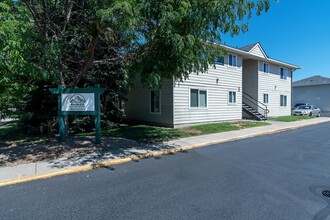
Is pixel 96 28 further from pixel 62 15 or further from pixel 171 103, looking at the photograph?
pixel 171 103

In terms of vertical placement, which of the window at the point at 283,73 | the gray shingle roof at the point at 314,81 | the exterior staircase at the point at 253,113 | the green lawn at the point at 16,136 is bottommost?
the green lawn at the point at 16,136

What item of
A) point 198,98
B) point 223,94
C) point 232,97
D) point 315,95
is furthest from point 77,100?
point 315,95

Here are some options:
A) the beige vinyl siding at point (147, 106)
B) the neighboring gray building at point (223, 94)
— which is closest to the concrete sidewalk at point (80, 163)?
the neighboring gray building at point (223, 94)

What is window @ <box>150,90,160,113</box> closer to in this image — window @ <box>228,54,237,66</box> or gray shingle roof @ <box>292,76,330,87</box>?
window @ <box>228,54,237,66</box>

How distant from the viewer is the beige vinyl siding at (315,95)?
37.4 metres

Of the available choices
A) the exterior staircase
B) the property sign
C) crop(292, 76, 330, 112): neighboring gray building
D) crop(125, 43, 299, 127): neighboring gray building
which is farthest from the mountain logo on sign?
crop(292, 76, 330, 112): neighboring gray building

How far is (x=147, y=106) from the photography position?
630 inches

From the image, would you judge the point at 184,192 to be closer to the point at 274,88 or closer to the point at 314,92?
the point at 274,88

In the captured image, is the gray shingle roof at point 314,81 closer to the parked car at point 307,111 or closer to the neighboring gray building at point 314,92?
the neighboring gray building at point 314,92

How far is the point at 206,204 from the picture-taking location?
3865 mm

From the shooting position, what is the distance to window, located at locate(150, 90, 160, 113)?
15055 millimetres

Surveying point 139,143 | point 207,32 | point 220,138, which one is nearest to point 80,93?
point 139,143

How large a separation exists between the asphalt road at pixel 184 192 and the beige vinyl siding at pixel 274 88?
52.0 ft

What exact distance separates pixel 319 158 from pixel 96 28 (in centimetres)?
826
